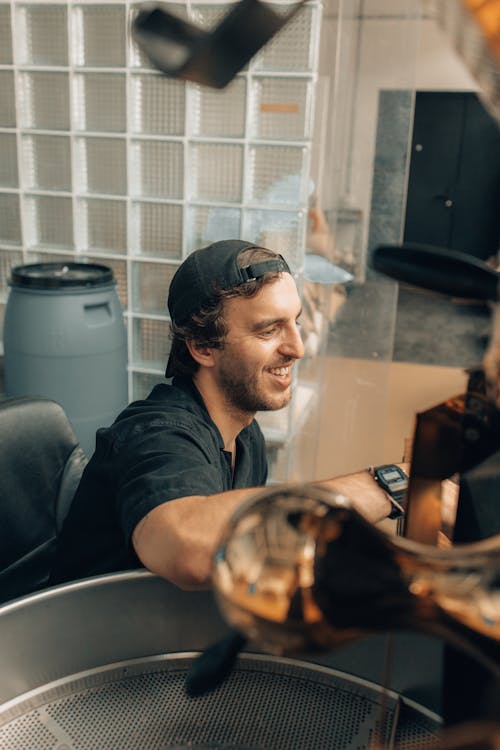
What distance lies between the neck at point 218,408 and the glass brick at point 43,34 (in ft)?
7.35

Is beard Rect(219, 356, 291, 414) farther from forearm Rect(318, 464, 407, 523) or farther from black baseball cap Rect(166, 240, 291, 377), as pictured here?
forearm Rect(318, 464, 407, 523)

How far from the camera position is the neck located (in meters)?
1.39

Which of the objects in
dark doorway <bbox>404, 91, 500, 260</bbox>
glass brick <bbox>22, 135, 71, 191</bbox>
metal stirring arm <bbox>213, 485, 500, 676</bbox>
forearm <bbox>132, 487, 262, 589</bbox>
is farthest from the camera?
dark doorway <bbox>404, 91, 500, 260</bbox>

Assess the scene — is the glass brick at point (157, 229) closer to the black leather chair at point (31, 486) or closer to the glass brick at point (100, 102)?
the glass brick at point (100, 102)

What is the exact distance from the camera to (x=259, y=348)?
1397 mm

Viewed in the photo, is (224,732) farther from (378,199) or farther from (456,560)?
(378,199)

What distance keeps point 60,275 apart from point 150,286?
0.46 meters

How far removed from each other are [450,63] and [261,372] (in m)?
6.87

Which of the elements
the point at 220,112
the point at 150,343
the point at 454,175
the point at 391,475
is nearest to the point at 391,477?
the point at 391,475

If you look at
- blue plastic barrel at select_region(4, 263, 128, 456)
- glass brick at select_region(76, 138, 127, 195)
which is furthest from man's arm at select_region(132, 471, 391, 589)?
glass brick at select_region(76, 138, 127, 195)

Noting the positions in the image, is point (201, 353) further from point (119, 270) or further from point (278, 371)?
point (119, 270)

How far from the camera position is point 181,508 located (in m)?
0.91

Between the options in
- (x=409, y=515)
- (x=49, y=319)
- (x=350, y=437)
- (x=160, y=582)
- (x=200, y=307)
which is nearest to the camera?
(x=409, y=515)

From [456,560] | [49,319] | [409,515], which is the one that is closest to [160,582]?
[409,515]
